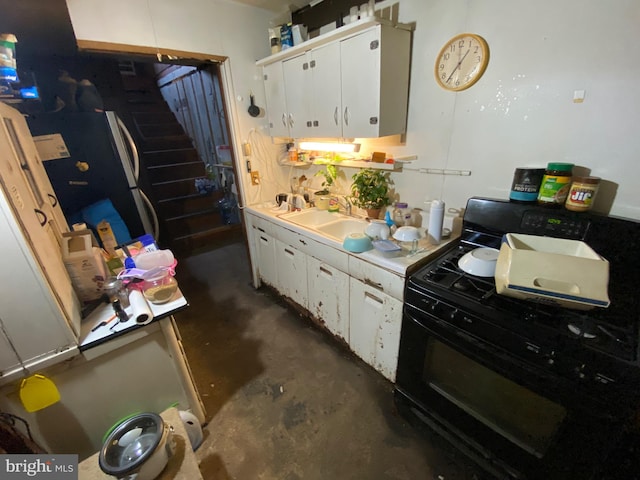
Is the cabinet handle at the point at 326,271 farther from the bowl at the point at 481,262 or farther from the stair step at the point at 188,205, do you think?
the stair step at the point at 188,205

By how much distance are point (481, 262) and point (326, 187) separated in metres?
1.55

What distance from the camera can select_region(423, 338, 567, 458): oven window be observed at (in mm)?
978

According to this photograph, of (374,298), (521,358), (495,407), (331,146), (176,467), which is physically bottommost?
(176,467)

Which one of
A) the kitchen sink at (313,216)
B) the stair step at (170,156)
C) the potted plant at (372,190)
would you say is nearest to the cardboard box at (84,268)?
the kitchen sink at (313,216)

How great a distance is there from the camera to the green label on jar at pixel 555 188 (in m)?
1.22

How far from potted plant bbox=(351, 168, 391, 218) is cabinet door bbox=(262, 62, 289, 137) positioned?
794 mm

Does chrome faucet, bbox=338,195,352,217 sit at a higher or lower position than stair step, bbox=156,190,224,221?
higher

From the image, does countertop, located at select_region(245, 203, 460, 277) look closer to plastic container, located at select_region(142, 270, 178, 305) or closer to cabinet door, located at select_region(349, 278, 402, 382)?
cabinet door, located at select_region(349, 278, 402, 382)

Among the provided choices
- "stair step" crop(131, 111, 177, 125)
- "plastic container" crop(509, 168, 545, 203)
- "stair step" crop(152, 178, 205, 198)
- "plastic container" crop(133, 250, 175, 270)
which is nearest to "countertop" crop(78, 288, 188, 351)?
"plastic container" crop(133, 250, 175, 270)

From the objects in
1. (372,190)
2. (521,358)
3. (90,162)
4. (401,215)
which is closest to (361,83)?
(372,190)

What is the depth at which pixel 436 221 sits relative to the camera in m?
1.58

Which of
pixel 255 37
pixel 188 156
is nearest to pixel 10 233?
pixel 255 37

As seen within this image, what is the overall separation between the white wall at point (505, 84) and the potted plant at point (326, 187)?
440 mm

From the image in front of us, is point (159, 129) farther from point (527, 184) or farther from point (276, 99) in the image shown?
point (527, 184)
